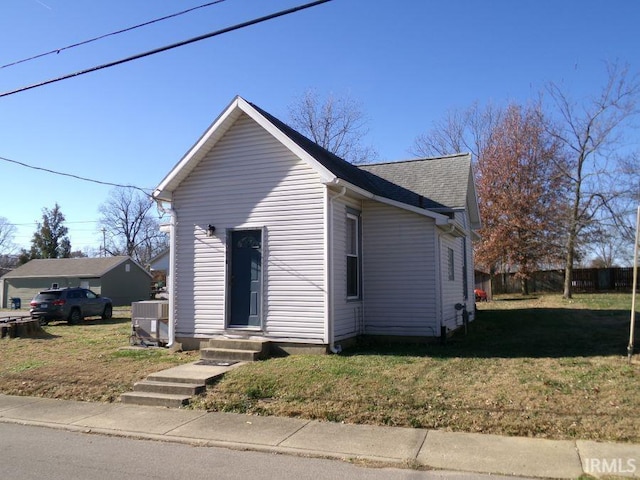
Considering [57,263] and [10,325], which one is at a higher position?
[57,263]

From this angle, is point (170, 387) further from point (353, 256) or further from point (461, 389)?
point (353, 256)

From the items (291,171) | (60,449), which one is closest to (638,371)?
(291,171)

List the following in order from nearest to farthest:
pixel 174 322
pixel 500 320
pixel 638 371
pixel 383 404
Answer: pixel 383 404 → pixel 638 371 → pixel 174 322 → pixel 500 320

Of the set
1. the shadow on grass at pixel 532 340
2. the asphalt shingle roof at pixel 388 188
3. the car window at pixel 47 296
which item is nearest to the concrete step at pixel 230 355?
the shadow on grass at pixel 532 340

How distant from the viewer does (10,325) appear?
1653cm

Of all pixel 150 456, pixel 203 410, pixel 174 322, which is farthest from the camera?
pixel 174 322

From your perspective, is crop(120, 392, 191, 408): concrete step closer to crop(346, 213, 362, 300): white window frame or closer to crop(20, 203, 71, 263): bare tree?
crop(346, 213, 362, 300): white window frame

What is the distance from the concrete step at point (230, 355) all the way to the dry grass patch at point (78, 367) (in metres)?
0.48

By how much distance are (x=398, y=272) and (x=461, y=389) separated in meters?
4.88

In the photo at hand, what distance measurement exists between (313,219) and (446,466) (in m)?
6.29

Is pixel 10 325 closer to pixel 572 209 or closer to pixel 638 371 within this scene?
pixel 638 371

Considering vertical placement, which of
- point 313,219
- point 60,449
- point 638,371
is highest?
point 313,219

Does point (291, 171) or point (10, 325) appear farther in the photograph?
point (10, 325)

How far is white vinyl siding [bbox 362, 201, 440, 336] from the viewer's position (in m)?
12.2
